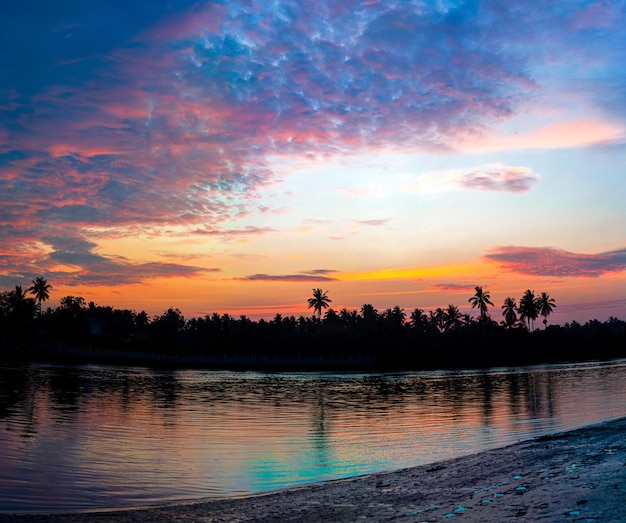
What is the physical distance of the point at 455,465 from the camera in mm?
16812

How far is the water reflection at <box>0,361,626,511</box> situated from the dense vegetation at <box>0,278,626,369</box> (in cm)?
6470

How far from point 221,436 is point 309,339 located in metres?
111

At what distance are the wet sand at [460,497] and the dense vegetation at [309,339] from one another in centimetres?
9015

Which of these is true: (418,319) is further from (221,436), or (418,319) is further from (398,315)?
(221,436)

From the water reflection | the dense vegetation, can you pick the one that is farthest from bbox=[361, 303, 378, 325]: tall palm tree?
the water reflection

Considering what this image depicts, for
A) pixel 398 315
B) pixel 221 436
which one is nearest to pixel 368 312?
pixel 398 315

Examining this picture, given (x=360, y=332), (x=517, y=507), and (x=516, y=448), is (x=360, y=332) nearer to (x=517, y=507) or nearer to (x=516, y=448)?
(x=516, y=448)

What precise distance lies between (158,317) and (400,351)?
9234cm

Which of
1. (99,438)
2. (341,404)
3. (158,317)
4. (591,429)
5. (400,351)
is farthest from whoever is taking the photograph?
(158,317)

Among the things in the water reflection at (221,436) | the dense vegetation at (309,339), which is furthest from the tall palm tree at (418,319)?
the water reflection at (221,436)

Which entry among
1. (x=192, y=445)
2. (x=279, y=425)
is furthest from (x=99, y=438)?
(x=279, y=425)

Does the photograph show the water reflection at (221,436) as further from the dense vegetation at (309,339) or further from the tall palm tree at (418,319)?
the tall palm tree at (418,319)

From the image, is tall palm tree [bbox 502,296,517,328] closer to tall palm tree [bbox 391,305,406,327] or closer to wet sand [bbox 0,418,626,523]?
tall palm tree [bbox 391,305,406,327]

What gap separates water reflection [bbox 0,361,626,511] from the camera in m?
15.7
